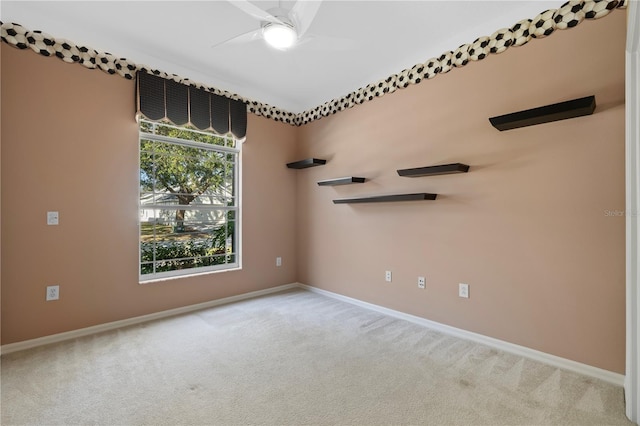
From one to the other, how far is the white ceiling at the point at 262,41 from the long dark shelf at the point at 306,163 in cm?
99

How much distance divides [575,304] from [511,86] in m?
1.74

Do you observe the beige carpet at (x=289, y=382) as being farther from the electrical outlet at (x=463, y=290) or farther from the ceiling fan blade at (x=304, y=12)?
the ceiling fan blade at (x=304, y=12)

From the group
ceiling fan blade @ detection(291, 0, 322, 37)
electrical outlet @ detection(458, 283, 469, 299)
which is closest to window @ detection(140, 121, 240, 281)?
ceiling fan blade @ detection(291, 0, 322, 37)

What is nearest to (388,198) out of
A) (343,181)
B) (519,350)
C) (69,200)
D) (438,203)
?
(438,203)

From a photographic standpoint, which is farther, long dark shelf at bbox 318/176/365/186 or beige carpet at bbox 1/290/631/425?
long dark shelf at bbox 318/176/365/186

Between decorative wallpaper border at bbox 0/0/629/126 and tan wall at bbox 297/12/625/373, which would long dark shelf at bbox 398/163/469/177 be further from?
decorative wallpaper border at bbox 0/0/629/126

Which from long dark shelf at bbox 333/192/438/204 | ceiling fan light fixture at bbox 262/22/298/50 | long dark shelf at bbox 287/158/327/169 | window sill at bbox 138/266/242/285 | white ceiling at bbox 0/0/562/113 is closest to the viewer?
ceiling fan light fixture at bbox 262/22/298/50

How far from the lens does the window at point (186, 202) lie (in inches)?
131

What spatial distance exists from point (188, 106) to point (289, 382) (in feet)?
9.77

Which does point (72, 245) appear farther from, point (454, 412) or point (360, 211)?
point (454, 412)

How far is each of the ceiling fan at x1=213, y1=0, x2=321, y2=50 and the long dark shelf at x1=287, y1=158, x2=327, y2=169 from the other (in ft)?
5.64

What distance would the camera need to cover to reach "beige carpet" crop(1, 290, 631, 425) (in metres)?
1.70

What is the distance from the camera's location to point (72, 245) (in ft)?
9.07

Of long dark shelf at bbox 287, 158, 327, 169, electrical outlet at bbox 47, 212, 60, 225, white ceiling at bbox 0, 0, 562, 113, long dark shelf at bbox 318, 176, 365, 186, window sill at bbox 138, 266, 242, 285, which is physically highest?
white ceiling at bbox 0, 0, 562, 113
